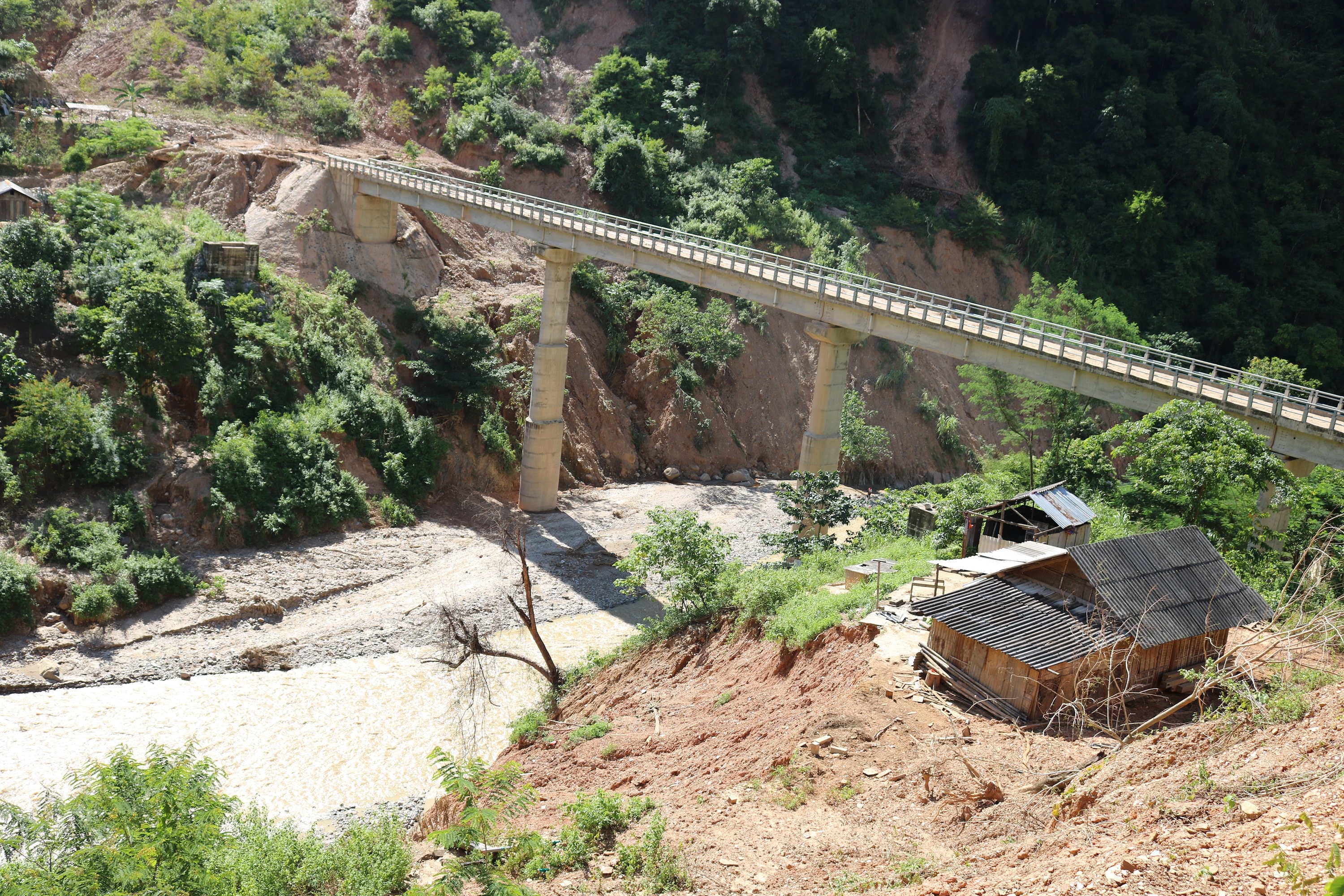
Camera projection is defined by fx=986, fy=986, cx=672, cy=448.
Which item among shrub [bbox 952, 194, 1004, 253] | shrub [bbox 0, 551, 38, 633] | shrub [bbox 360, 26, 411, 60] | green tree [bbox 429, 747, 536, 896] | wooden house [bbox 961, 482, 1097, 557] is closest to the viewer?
Result: green tree [bbox 429, 747, 536, 896]

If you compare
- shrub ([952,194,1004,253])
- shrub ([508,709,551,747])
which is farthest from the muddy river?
shrub ([952,194,1004,253])

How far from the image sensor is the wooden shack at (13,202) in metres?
43.3

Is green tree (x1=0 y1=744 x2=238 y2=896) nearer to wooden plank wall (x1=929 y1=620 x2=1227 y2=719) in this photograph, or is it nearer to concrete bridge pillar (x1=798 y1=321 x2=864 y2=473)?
wooden plank wall (x1=929 y1=620 x2=1227 y2=719)

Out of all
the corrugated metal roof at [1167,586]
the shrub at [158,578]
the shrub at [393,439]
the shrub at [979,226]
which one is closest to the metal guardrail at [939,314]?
the corrugated metal roof at [1167,586]

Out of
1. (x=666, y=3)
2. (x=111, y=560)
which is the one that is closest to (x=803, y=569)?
(x=111, y=560)

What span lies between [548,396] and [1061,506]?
27.5 m

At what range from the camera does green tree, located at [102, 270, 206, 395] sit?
39156 mm

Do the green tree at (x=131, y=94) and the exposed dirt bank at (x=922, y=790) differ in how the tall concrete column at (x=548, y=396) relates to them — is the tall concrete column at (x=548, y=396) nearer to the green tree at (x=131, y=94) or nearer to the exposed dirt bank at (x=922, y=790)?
the exposed dirt bank at (x=922, y=790)

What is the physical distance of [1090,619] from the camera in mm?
19266

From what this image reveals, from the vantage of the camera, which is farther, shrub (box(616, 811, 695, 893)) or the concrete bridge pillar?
the concrete bridge pillar

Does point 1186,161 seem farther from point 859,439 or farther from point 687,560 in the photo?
point 687,560

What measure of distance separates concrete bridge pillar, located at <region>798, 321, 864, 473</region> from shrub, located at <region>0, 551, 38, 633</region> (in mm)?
28495

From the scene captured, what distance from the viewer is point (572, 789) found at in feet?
72.8

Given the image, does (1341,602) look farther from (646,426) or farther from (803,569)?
(646,426)
